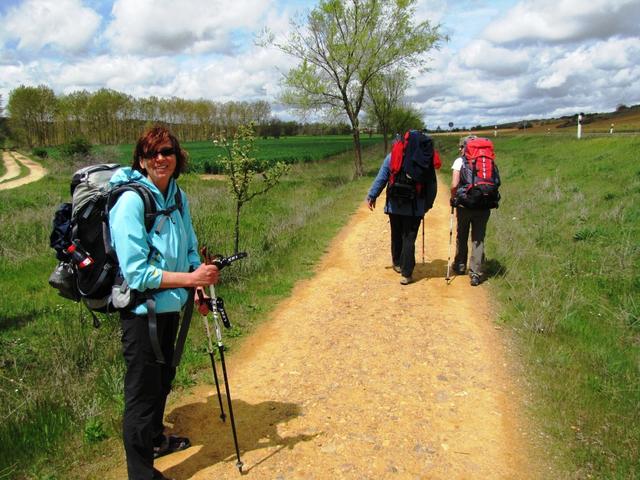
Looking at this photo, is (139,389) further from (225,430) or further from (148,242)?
(225,430)

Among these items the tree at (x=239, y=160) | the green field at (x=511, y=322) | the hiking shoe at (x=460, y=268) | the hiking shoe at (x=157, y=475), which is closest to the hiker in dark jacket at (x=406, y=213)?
the hiking shoe at (x=460, y=268)

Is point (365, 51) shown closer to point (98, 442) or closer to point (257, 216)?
point (257, 216)

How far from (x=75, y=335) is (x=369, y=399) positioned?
3.41 metres

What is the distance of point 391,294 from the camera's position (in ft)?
22.0

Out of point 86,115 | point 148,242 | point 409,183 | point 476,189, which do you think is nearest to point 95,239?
point 148,242

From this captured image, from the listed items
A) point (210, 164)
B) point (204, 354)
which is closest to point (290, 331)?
point (204, 354)

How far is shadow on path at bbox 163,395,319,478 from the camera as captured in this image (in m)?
3.40

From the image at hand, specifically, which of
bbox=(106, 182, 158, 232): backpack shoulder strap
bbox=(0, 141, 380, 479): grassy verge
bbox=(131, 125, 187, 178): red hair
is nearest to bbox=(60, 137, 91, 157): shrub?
bbox=(0, 141, 380, 479): grassy verge

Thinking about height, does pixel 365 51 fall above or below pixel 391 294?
above

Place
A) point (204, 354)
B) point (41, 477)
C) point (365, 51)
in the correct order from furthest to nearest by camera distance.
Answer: point (365, 51) → point (204, 354) → point (41, 477)

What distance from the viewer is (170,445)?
3490 mm

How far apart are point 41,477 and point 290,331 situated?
117 inches

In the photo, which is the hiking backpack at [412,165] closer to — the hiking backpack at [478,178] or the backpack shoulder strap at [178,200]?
the hiking backpack at [478,178]

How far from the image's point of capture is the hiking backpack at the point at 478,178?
257 inches
